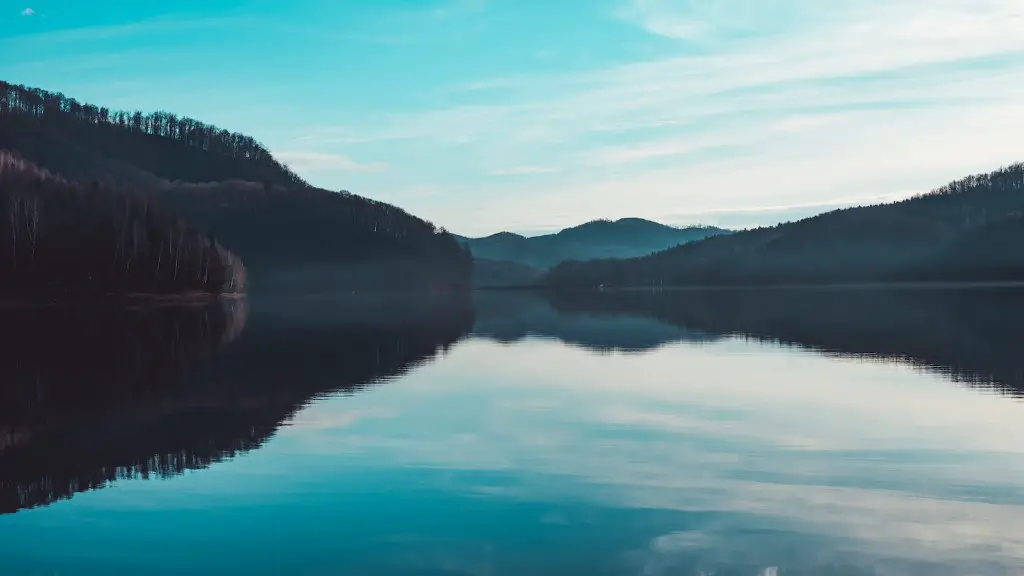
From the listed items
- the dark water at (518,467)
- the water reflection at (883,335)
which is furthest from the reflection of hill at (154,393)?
the water reflection at (883,335)

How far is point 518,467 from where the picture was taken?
15883 mm

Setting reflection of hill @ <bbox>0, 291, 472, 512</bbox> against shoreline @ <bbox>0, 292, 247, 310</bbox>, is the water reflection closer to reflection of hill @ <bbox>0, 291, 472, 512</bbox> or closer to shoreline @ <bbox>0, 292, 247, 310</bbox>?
reflection of hill @ <bbox>0, 291, 472, 512</bbox>

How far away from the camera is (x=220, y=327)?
5869 cm

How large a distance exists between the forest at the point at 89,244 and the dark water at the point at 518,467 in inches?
2743

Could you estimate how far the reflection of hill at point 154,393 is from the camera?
636 inches

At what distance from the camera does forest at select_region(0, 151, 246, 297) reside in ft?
315

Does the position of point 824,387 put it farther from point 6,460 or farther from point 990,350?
point 6,460

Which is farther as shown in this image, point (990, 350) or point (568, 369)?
point (990, 350)

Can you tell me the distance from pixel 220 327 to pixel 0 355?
2132cm

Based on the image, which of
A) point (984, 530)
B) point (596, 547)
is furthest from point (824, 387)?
point (596, 547)

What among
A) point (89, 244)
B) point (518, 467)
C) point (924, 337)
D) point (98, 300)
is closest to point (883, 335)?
point (924, 337)

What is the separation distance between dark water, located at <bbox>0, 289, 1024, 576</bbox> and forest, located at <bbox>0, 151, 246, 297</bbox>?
69677 millimetres

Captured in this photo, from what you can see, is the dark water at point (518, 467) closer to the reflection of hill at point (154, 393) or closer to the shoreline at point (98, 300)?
the reflection of hill at point (154, 393)

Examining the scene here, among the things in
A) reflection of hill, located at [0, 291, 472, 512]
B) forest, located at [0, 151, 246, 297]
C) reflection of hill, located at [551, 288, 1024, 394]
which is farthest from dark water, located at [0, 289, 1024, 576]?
forest, located at [0, 151, 246, 297]
